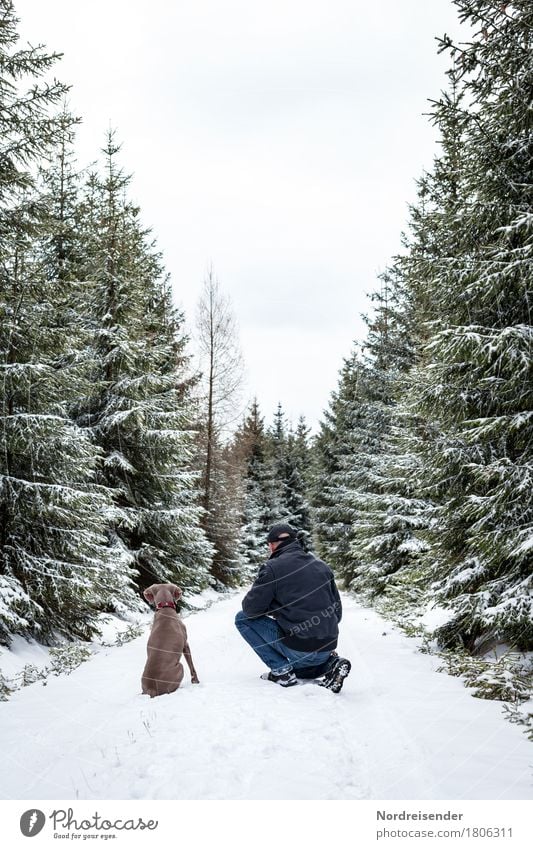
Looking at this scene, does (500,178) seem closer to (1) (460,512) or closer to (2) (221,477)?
(1) (460,512)

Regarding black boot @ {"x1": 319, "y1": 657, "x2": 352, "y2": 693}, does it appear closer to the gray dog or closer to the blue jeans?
the blue jeans

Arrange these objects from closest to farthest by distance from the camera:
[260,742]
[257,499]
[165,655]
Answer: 1. [260,742]
2. [165,655]
3. [257,499]

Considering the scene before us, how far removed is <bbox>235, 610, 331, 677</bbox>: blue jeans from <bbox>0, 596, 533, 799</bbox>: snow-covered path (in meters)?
0.25

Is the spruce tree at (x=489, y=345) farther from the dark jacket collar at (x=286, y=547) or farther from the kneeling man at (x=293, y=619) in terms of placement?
the dark jacket collar at (x=286, y=547)

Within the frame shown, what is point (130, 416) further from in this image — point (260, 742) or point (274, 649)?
point (260, 742)

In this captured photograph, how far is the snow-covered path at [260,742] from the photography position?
3.22 m

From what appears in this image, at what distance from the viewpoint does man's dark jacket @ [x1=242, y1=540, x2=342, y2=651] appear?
5672mm

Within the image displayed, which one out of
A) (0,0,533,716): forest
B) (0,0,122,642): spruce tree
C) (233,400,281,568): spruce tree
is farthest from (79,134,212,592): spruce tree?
(233,400,281,568): spruce tree

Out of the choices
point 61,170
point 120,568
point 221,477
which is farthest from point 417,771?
point 221,477

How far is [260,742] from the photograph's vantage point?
12.5ft

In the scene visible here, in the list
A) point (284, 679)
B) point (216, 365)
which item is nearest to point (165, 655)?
point (284, 679)

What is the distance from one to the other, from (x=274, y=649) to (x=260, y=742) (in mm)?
2018

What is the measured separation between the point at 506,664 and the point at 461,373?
4299 millimetres

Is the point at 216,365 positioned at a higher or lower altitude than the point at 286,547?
higher
